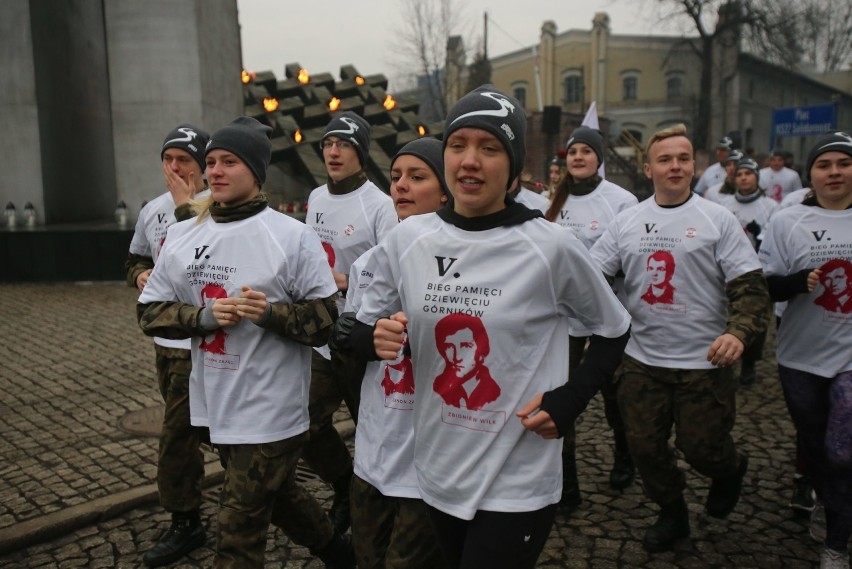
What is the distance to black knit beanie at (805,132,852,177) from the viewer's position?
13.9ft

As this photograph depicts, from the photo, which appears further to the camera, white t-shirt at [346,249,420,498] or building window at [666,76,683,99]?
building window at [666,76,683,99]

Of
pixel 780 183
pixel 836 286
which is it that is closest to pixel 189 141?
pixel 836 286

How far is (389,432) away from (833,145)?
3010mm

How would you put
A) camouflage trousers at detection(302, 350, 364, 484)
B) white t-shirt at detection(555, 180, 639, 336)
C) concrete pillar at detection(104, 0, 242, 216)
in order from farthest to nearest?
concrete pillar at detection(104, 0, 242, 216) < white t-shirt at detection(555, 180, 639, 336) < camouflage trousers at detection(302, 350, 364, 484)

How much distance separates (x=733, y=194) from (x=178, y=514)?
827 cm

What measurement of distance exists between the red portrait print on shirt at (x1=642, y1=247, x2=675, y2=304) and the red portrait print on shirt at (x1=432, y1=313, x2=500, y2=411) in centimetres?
212

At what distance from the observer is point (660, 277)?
4309mm

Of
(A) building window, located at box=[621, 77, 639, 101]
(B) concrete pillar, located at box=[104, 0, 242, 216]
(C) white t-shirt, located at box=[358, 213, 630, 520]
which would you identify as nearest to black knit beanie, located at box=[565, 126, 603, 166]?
(C) white t-shirt, located at box=[358, 213, 630, 520]

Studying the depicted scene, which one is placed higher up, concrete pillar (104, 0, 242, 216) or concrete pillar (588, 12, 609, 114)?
concrete pillar (588, 12, 609, 114)

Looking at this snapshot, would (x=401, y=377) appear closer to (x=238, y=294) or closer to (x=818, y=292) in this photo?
(x=238, y=294)

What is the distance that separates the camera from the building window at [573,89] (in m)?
58.8

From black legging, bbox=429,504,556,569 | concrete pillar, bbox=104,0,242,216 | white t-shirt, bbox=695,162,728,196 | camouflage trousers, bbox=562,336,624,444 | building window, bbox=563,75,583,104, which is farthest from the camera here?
building window, bbox=563,75,583,104

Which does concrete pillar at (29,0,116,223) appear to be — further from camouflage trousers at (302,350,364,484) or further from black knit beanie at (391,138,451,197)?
black knit beanie at (391,138,451,197)

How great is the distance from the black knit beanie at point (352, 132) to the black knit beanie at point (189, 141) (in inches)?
33.9
